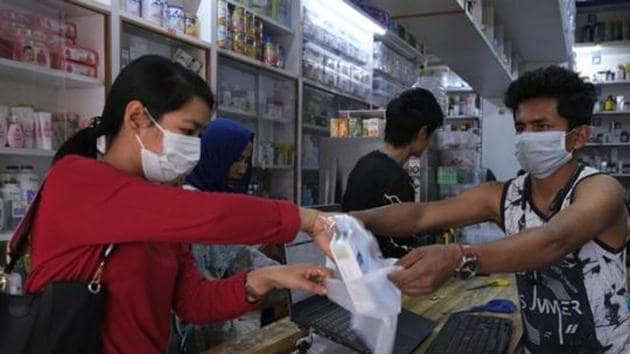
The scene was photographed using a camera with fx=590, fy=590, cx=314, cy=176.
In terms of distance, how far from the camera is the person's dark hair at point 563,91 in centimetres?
165

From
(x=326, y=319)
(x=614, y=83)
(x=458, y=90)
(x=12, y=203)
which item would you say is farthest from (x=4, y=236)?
(x=614, y=83)

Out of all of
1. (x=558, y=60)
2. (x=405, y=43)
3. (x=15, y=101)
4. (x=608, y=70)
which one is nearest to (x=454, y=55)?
(x=558, y=60)

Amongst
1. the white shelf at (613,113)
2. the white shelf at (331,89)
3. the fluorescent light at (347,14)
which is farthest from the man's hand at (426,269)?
the white shelf at (613,113)

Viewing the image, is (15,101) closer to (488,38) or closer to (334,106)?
(488,38)

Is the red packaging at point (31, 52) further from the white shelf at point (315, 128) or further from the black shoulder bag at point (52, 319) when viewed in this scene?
the white shelf at point (315, 128)

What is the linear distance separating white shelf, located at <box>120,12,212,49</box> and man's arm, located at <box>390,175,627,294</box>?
250cm

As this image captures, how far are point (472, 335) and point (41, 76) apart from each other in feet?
7.69

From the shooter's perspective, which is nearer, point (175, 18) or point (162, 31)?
point (162, 31)

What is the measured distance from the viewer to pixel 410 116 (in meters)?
2.79

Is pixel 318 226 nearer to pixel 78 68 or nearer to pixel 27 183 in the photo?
pixel 27 183

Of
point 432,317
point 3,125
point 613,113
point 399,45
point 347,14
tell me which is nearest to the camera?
point 432,317

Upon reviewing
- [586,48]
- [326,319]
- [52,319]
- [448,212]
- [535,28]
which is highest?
[586,48]

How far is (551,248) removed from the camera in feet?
4.31

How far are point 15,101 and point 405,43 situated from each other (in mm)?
4943
